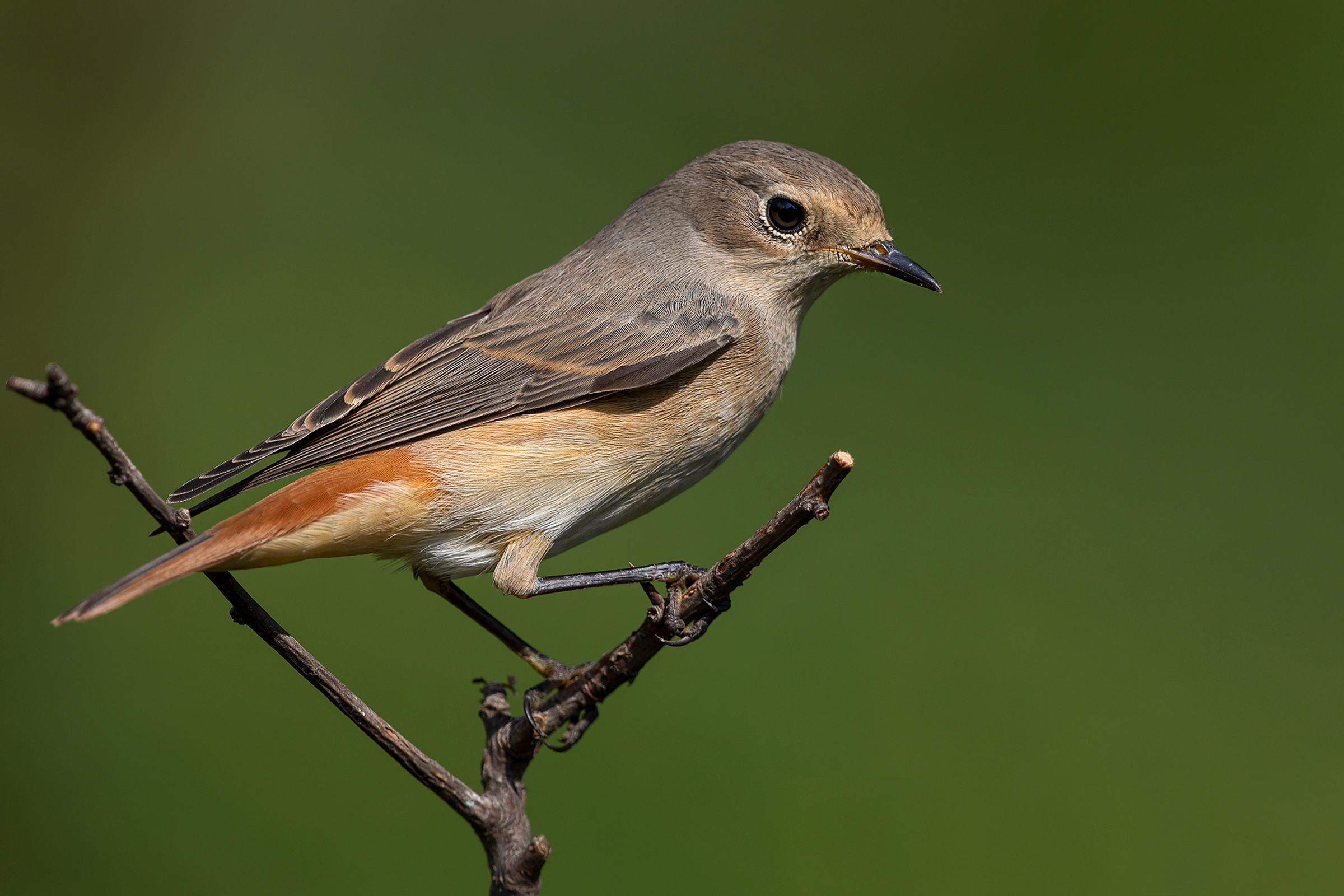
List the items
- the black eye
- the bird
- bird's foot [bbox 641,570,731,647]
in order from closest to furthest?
bird's foot [bbox 641,570,731,647] → the bird → the black eye

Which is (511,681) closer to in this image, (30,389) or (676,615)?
(676,615)

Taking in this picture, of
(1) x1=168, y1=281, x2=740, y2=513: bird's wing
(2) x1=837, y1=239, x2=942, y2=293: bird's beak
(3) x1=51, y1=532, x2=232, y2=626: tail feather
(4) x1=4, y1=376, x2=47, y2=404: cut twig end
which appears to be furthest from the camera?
(2) x1=837, y1=239, x2=942, y2=293: bird's beak

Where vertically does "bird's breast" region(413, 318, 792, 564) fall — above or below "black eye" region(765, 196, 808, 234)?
below

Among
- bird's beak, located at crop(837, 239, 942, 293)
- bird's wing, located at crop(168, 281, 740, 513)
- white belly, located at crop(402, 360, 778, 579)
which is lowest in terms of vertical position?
white belly, located at crop(402, 360, 778, 579)

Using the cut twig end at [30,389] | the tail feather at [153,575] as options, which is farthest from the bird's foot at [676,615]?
the cut twig end at [30,389]

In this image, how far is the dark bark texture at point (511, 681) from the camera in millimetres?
2527

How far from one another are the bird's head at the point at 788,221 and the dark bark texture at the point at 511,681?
1253mm

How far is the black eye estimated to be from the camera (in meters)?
3.88

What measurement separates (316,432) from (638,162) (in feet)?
13.7

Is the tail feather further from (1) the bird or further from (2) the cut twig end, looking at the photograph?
(2) the cut twig end

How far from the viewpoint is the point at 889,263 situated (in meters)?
3.76

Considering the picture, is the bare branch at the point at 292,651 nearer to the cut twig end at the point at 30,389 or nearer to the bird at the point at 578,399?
the cut twig end at the point at 30,389

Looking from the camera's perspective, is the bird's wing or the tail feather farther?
the bird's wing

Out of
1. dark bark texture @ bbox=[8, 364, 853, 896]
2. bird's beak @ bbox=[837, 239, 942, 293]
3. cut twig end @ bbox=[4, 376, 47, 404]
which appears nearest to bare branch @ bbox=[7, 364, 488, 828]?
dark bark texture @ bbox=[8, 364, 853, 896]
